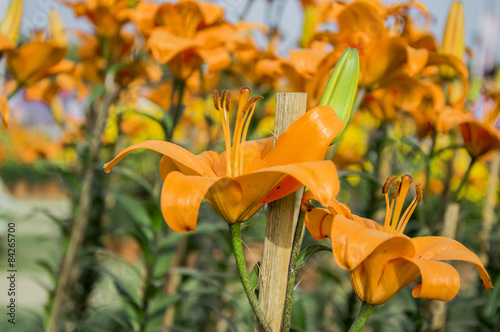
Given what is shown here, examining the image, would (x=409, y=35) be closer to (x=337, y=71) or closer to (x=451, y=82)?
(x=451, y=82)

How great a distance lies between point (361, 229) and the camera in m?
0.34

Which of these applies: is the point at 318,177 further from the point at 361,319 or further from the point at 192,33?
the point at 192,33

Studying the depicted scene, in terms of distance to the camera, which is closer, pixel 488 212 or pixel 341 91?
pixel 341 91

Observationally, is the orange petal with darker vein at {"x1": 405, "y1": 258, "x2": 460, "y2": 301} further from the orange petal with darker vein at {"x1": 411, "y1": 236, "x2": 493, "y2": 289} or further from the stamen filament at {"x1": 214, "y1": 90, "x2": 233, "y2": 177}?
the stamen filament at {"x1": 214, "y1": 90, "x2": 233, "y2": 177}

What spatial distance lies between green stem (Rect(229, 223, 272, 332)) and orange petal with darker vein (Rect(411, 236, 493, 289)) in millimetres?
142

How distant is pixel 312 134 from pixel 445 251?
6.0 inches

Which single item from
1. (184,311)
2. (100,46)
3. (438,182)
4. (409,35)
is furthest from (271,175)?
(438,182)

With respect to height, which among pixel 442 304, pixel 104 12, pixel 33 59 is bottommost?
pixel 442 304

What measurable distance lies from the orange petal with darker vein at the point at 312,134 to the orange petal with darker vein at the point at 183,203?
8cm

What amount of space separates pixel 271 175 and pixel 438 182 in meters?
1.59

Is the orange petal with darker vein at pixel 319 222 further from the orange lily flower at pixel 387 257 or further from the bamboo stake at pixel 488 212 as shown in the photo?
the bamboo stake at pixel 488 212

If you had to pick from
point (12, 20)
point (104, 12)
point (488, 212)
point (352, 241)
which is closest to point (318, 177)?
point (352, 241)

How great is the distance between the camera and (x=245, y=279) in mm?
374

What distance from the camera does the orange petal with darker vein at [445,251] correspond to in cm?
37
